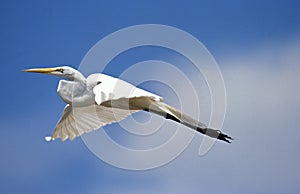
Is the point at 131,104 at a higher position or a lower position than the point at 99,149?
higher

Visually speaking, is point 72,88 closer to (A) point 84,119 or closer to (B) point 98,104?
(B) point 98,104

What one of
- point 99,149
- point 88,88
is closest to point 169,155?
point 99,149

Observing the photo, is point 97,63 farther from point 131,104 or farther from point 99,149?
point 99,149

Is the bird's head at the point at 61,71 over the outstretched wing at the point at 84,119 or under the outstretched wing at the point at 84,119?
over

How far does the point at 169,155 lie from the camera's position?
6.98m

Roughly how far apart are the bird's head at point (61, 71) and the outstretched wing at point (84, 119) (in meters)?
0.61

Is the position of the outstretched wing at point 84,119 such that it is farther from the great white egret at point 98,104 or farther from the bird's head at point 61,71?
the bird's head at point 61,71

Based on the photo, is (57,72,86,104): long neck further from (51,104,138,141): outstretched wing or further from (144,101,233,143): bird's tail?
(144,101,233,143): bird's tail

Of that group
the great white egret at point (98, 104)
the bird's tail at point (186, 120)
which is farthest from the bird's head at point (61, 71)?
the bird's tail at point (186, 120)

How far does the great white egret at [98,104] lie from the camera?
6.61 metres

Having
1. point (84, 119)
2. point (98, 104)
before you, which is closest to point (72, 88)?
point (98, 104)

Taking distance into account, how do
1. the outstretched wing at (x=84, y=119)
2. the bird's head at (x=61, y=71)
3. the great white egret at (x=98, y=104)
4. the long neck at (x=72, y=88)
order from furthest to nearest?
the outstretched wing at (x=84, y=119)
the bird's head at (x=61, y=71)
the long neck at (x=72, y=88)
the great white egret at (x=98, y=104)

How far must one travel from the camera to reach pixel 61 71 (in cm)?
728

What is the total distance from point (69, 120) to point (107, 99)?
5.72 ft
